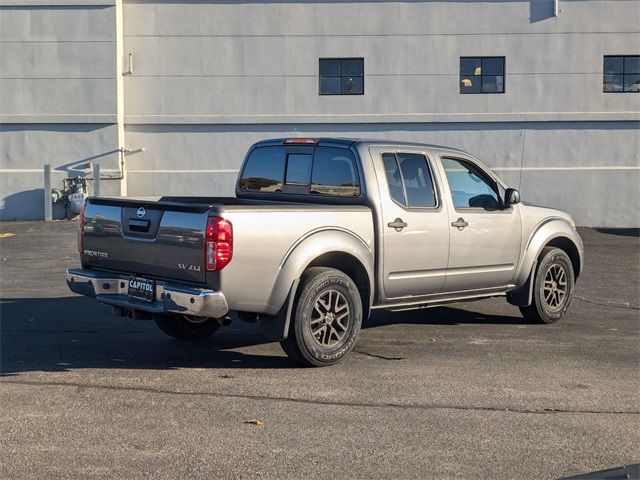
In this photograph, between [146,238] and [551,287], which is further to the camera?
[551,287]

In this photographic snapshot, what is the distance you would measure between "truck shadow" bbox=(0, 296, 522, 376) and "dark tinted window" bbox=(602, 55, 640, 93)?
15011 mm

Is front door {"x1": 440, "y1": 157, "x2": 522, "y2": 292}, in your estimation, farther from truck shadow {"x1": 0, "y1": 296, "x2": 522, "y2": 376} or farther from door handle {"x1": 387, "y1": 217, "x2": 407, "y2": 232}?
truck shadow {"x1": 0, "y1": 296, "x2": 522, "y2": 376}

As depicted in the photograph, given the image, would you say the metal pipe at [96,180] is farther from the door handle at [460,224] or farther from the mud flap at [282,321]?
the mud flap at [282,321]

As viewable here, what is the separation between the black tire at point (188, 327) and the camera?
30.5 feet

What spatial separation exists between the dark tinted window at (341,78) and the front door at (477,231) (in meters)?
15.0

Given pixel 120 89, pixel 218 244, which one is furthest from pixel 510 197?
pixel 120 89

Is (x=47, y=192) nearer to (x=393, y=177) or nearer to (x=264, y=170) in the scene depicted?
(x=264, y=170)

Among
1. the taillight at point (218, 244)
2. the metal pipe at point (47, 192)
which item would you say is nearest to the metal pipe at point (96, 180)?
the metal pipe at point (47, 192)

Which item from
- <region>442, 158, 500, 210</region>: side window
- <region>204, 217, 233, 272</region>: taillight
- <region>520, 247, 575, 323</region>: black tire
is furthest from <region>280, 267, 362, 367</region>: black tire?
<region>520, 247, 575, 323</region>: black tire

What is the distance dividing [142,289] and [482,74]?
723 inches

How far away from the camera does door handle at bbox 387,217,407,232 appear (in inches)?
347

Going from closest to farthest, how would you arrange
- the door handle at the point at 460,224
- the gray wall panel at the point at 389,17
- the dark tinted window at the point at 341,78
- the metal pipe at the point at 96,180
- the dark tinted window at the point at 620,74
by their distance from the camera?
the door handle at the point at 460,224
the metal pipe at the point at 96,180
the gray wall panel at the point at 389,17
the dark tinted window at the point at 620,74
the dark tinted window at the point at 341,78

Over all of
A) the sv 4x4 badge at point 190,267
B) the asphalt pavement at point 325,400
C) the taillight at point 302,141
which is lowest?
the asphalt pavement at point 325,400

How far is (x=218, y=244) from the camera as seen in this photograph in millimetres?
7453
